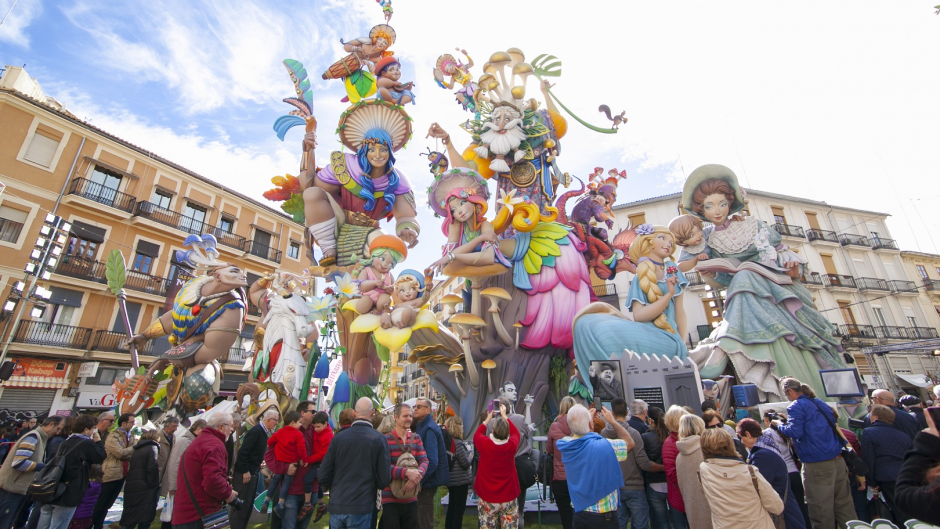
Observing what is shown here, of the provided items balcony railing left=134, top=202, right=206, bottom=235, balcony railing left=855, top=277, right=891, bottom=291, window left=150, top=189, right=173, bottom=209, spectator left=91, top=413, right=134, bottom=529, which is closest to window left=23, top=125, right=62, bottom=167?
balcony railing left=134, top=202, right=206, bottom=235

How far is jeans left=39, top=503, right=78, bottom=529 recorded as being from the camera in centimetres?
422

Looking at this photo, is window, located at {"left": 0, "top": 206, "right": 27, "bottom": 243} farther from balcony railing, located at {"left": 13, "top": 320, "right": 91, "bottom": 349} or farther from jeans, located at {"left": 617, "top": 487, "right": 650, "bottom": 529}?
jeans, located at {"left": 617, "top": 487, "right": 650, "bottom": 529}

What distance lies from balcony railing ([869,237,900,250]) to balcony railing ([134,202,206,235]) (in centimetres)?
3411

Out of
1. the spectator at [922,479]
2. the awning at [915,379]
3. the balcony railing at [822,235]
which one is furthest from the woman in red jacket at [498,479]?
the balcony railing at [822,235]

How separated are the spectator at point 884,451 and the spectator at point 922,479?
2.48 m

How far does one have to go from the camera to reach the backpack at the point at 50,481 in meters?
4.04

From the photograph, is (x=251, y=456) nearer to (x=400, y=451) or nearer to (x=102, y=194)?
(x=400, y=451)

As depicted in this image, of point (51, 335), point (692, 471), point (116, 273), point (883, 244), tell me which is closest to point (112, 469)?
point (692, 471)

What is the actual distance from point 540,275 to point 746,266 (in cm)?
432

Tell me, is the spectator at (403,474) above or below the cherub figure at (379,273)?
below

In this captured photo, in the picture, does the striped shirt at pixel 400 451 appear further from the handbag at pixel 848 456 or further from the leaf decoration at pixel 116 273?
the leaf decoration at pixel 116 273

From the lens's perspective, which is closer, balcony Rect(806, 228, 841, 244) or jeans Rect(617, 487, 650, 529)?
jeans Rect(617, 487, 650, 529)

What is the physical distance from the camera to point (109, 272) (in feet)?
34.9

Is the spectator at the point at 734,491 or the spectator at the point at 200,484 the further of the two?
the spectator at the point at 200,484
